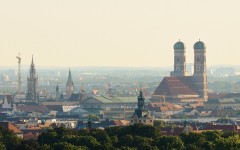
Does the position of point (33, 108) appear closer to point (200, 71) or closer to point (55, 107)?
point (55, 107)

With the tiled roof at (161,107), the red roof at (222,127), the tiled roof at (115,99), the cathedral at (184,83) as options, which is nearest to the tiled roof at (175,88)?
the cathedral at (184,83)

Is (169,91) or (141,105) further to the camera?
(169,91)

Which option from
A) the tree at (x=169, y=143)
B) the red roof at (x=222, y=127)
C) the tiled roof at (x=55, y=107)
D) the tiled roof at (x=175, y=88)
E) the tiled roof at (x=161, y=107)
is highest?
the tiled roof at (x=175, y=88)

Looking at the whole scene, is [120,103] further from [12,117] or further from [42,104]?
[12,117]

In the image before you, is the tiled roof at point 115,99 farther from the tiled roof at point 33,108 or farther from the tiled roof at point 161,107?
the tiled roof at point 161,107

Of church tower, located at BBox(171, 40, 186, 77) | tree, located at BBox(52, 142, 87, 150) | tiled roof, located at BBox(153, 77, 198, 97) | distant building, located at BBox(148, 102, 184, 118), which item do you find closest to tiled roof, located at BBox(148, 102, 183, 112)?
distant building, located at BBox(148, 102, 184, 118)

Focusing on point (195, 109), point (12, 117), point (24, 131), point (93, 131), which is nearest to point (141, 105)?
point (24, 131)
